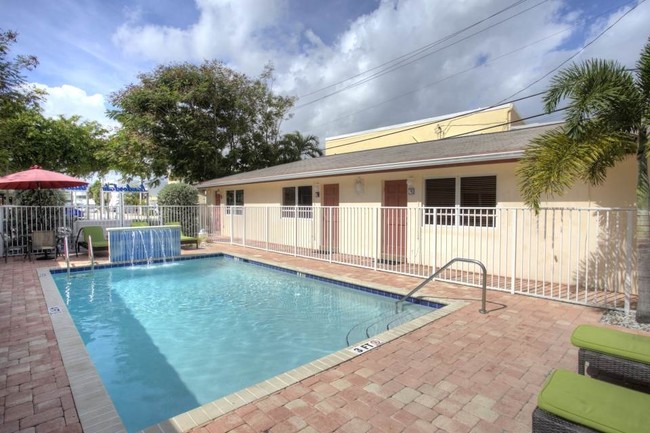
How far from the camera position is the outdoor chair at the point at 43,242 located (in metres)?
11.5

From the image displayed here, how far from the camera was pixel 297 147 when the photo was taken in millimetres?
28953

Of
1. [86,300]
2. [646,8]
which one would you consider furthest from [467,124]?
[86,300]

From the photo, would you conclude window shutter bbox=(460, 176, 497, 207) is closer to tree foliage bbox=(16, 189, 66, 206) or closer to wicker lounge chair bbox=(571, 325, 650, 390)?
wicker lounge chair bbox=(571, 325, 650, 390)

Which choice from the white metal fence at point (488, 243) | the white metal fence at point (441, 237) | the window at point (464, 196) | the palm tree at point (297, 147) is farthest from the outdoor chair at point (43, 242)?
the palm tree at point (297, 147)

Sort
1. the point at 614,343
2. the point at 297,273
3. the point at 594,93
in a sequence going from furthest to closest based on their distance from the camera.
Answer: the point at 297,273 < the point at 594,93 < the point at 614,343

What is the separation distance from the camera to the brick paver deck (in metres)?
2.88

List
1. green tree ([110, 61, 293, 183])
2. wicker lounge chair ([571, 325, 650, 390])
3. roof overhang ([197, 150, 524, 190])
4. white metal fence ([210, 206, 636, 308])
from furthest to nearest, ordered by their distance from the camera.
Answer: green tree ([110, 61, 293, 183]), roof overhang ([197, 150, 524, 190]), white metal fence ([210, 206, 636, 308]), wicker lounge chair ([571, 325, 650, 390])

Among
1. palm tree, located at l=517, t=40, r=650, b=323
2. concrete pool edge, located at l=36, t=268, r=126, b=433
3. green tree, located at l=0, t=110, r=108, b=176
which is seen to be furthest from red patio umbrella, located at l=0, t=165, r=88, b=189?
palm tree, located at l=517, t=40, r=650, b=323

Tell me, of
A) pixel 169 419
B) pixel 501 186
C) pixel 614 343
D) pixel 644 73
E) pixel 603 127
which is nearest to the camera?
pixel 169 419

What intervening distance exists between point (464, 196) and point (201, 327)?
7.19 metres

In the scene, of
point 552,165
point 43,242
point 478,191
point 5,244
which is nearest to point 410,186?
point 478,191

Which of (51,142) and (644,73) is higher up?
(51,142)

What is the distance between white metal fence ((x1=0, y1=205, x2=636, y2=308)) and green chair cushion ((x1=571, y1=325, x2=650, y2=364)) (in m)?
2.51

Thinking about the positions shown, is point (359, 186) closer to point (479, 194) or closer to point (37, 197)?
point (479, 194)
